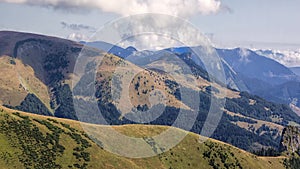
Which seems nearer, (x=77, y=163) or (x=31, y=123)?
(x=77, y=163)

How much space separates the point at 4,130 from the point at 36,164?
23.6 m

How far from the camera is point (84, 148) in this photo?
19938cm

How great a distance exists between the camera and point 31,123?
19912 centimetres

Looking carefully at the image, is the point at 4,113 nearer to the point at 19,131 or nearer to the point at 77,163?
the point at 19,131

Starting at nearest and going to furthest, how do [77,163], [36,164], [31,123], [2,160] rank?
[2,160] < [36,164] < [77,163] < [31,123]

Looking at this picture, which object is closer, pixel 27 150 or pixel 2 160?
pixel 2 160

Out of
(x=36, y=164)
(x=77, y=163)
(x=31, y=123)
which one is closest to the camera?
(x=36, y=164)

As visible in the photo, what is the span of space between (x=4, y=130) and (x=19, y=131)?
758cm

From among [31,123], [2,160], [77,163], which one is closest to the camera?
[2,160]

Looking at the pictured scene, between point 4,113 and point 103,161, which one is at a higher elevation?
point 4,113

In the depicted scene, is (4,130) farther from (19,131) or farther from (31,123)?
(31,123)

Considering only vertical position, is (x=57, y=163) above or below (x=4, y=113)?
below

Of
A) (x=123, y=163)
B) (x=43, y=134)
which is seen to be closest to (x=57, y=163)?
(x=43, y=134)

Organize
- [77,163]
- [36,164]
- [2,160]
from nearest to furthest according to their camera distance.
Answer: [2,160]
[36,164]
[77,163]
